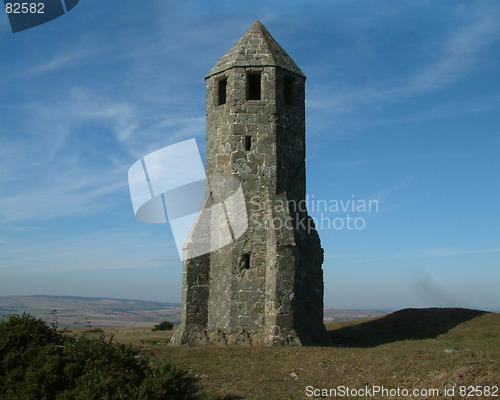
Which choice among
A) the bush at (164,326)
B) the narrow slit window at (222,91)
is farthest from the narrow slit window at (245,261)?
the bush at (164,326)

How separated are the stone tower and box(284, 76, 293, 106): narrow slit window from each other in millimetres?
35

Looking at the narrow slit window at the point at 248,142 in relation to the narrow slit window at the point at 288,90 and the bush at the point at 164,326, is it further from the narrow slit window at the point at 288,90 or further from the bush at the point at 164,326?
the bush at the point at 164,326

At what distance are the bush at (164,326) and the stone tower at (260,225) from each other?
631 cm

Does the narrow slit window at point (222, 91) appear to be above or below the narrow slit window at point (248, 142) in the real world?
above

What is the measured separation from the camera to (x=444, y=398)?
9039mm

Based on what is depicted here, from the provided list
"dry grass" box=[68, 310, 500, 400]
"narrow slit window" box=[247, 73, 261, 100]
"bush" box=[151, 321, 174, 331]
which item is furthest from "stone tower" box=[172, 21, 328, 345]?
"bush" box=[151, 321, 174, 331]

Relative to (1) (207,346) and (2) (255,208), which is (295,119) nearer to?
(2) (255,208)

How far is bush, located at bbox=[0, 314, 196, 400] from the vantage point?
29.8 ft

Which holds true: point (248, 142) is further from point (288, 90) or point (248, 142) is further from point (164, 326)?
point (164, 326)

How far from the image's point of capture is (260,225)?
1532 cm

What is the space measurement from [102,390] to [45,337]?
3228 millimetres

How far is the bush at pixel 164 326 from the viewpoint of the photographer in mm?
21016

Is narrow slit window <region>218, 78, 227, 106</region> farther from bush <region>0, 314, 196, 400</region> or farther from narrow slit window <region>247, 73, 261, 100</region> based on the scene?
bush <region>0, 314, 196, 400</region>

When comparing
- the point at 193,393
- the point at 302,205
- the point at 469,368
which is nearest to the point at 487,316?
the point at 302,205
